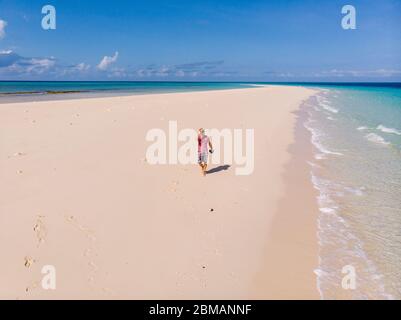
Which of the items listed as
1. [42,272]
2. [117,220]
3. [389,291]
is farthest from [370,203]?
[42,272]

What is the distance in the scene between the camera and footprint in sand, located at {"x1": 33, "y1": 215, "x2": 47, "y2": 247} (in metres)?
6.11

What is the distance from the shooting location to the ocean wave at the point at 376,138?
16.8 metres

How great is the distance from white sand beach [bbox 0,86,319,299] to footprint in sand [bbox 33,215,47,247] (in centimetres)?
3

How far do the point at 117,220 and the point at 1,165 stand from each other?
5.61m

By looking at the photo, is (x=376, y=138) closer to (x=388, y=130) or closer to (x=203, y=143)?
(x=388, y=130)

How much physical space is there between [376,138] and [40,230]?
17.7 m

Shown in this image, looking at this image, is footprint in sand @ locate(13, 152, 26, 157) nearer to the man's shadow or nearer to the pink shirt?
the pink shirt

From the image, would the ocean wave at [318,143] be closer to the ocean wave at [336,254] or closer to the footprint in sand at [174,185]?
the ocean wave at [336,254]

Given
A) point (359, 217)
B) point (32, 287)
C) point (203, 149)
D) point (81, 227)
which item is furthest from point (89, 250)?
point (359, 217)

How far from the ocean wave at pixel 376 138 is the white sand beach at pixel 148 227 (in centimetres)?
716

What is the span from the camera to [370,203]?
27.7 feet
